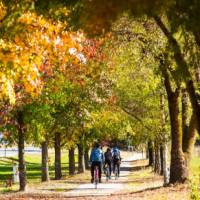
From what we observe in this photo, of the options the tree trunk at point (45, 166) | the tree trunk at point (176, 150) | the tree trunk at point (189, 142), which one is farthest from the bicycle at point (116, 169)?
the tree trunk at point (176, 150)

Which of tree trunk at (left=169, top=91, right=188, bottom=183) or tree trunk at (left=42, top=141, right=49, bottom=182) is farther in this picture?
tree trunk at (left=42, top=141, right=49, bottom=182)

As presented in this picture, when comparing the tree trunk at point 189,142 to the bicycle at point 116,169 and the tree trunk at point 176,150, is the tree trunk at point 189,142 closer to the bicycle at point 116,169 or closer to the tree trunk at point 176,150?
the tree trunk at point 176,150

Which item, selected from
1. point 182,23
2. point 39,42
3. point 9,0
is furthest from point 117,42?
point 182,23

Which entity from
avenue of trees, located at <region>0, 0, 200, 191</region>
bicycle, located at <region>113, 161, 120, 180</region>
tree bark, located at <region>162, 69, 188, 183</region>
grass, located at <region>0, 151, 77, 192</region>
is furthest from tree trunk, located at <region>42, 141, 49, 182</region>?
tree bark, located at <region>162, 69, 188, 183</region>

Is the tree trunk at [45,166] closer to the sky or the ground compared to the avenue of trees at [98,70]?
closer to the ground

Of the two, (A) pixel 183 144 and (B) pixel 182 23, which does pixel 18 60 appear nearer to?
(B) pixel 182 23

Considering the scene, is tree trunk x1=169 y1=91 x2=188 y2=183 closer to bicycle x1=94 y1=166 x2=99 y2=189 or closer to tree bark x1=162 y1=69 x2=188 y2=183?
tree bark x1=162 y1=69 x2=188 y2=183

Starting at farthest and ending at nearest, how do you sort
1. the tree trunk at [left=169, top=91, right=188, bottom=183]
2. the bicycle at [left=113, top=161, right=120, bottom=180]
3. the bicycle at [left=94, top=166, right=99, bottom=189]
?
the bicycle at [left=113, top=161, right=120, bottom=180] < the bicycle at [left=94, top=166, right=99, bottom=189] < the tree trunk at [left=169, top=91, right=188, bottom=183]

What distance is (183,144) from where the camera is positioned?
2528 cm

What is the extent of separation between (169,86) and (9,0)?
16024 mm

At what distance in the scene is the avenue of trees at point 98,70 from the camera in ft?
19.7

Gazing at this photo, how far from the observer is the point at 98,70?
26.2 m

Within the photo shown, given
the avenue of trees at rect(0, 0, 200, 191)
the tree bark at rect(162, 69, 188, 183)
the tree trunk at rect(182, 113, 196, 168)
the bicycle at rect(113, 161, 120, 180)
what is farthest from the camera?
the bicycle at rect(113, 161, 120, 180)

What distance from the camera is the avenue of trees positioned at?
601 cm
